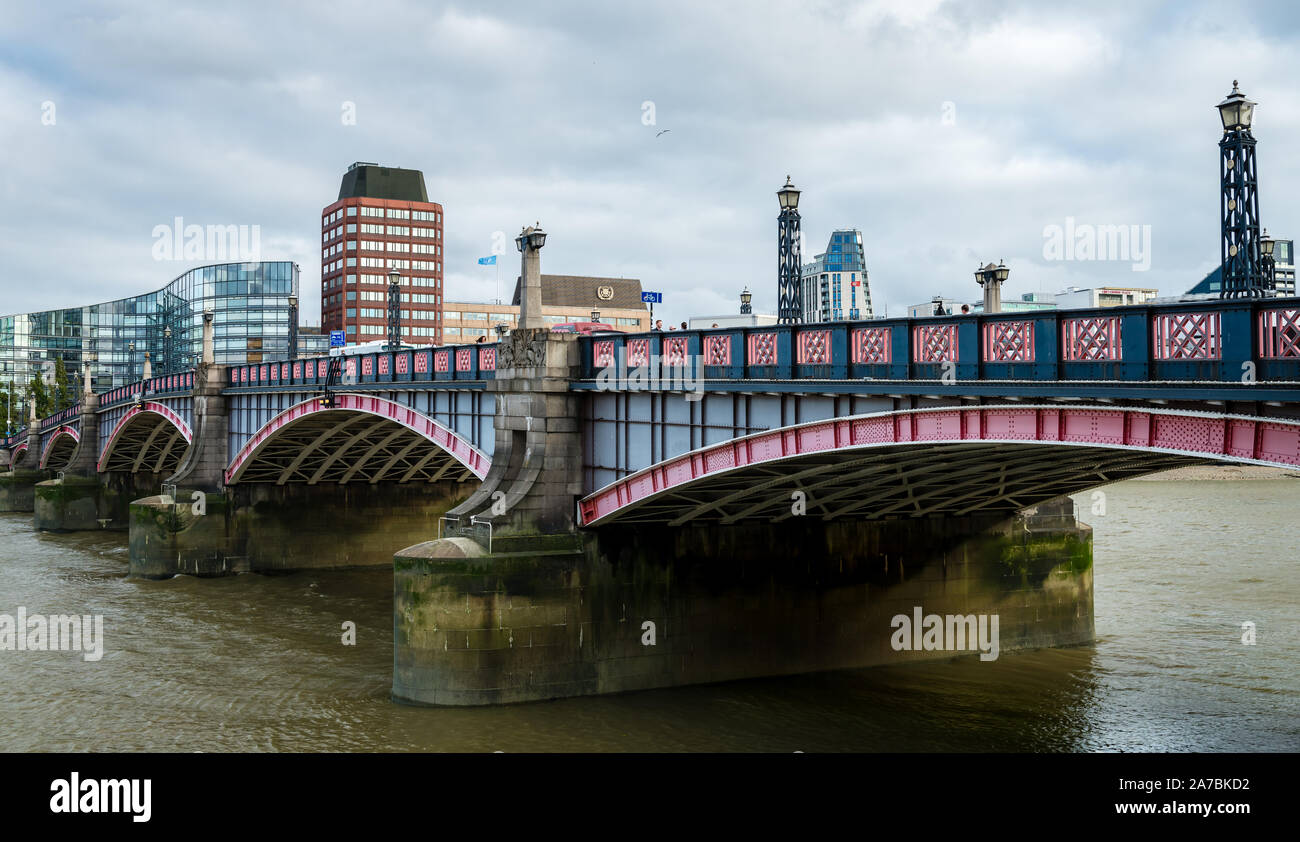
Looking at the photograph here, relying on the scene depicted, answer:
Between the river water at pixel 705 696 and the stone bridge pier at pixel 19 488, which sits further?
the stone bridge pier at pixel 19 488

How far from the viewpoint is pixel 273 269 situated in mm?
134625

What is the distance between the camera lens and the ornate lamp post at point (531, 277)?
2722 cm

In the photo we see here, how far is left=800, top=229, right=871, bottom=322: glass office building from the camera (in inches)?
1258

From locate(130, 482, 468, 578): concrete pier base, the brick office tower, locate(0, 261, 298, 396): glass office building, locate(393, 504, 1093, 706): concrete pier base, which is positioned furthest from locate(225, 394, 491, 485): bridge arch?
the brick office tower

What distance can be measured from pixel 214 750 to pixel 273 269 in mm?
119031

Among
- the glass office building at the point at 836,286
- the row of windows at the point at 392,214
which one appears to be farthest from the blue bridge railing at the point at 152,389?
the row of windows at the point at 392,214

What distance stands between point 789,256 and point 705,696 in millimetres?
10109

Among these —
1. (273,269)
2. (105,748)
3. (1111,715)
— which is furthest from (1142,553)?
(273,269)

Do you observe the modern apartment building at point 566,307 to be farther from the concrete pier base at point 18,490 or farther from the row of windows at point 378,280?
the concrete pier base at point 18,490

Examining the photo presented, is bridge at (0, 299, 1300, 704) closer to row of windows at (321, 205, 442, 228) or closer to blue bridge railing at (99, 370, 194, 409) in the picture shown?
blue bridge railing at (99, 370, 194, 409)

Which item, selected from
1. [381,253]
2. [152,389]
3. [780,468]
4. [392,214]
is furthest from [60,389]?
[780,468]

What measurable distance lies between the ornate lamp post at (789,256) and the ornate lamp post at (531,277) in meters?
7.48

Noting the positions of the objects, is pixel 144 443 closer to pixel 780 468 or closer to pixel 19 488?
pixel 19 488
